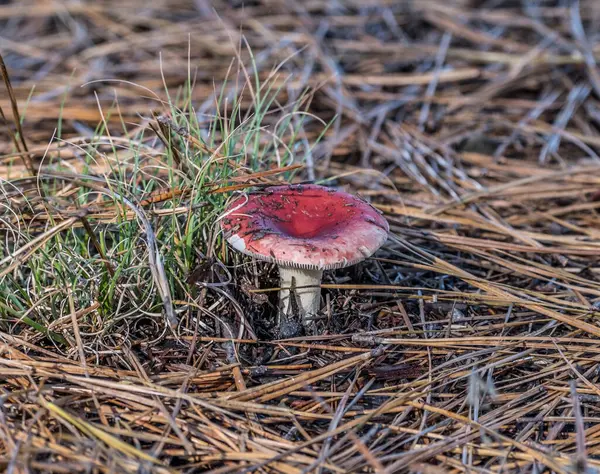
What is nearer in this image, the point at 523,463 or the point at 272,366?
the point at 523,463

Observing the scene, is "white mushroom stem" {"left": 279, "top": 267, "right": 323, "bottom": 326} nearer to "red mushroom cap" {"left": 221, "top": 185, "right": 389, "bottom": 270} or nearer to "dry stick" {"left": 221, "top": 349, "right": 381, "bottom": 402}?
"red mushroom cap" {"left": 221, "top": 185, "right": 389, "bottom": 270}

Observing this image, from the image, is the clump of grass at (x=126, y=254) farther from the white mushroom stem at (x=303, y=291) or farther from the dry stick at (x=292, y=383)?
the dry stick at (x=292, y=383)

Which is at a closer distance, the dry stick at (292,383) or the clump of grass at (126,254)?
the dry stick at (292,383)

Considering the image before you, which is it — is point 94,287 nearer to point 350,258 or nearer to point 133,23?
point 350,258

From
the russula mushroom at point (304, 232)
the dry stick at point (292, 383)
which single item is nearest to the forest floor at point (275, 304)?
the dry stick at point (292, 383)

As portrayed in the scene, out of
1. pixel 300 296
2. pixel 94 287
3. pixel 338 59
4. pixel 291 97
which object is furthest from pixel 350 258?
pixel 338 59

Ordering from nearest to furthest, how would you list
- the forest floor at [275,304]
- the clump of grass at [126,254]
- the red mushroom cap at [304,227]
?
the forest floor at [275,304] < the red mushroom cap at [304,227] < the clump of grass at [126,254]
